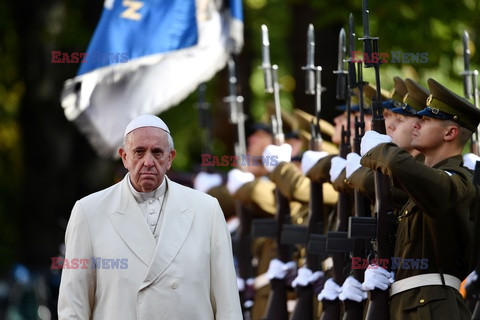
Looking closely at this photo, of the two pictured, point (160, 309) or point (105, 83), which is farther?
point (105, 83)

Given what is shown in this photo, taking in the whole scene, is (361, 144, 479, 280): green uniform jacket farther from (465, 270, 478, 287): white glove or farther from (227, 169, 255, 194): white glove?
(227, 169, 255, 194): white glove

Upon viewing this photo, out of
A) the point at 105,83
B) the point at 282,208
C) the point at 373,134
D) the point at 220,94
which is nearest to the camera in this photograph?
the point at 373,134

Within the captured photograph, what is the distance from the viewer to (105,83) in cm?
1292

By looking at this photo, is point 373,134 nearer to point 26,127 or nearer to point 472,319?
point 472,319

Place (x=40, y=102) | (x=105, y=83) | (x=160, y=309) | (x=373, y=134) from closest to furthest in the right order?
(x=160, y=309) < (x=373, y=134) < (x=105, y=83) < (x=40, y=102)

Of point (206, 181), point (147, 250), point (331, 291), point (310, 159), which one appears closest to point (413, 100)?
point (331, 291)

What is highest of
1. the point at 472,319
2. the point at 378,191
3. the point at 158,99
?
the point at 158,99

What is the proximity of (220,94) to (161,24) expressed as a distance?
9.43 meters

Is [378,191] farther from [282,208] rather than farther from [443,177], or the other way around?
[282,208]

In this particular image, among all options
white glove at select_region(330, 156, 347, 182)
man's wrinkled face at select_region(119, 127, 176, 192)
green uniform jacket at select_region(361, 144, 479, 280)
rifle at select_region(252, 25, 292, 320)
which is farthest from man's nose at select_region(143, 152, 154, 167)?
rifle at select_region(252, 25, 292, 320)

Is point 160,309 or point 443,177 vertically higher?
point 443,177

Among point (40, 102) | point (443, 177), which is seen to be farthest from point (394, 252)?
point (40, 102)

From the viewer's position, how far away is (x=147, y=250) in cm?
666

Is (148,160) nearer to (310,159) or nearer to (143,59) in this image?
(310,159)
